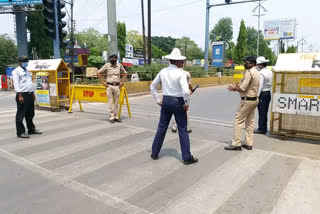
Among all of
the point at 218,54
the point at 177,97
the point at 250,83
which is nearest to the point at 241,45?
the point at 218,54

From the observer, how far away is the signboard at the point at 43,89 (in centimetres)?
973

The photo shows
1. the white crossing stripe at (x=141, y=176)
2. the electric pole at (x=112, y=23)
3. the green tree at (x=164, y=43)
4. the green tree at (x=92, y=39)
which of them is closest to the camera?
the white crossing stripe at (x=141, y=176)

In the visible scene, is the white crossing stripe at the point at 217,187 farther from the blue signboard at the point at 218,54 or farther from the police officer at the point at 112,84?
the blue signboard at the point at 218,54

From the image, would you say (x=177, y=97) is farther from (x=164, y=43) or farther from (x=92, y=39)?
(x=164, y=43)

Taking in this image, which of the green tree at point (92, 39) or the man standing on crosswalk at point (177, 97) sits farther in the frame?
the green tree at point (92, 39)

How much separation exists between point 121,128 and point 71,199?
3.82 m

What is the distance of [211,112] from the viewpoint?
995cm

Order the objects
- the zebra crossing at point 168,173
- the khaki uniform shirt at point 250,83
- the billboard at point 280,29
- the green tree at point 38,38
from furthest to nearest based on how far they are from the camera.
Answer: the billboard at point 280,29
the green tree at point 38,38
the khaki uniform shirt at point 250,83
the zebra crossing at point 168,173

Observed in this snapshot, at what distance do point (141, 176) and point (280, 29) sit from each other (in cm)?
7009

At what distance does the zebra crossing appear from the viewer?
3223mm

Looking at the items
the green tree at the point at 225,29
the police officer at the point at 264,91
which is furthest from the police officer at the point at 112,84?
the green tree at the point at 225,29

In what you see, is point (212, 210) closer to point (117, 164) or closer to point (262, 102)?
point (117, 164)

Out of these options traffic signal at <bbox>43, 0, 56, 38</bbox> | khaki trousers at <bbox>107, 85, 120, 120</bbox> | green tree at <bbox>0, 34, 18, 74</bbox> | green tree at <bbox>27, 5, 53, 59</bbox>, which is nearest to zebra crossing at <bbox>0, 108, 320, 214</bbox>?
khaki trousers at <bbox>107, 85, 120, 120</bbox>

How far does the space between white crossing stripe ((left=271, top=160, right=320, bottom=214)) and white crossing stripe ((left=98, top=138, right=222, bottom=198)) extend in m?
1.63
